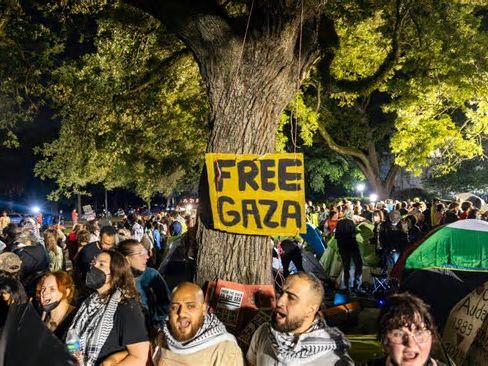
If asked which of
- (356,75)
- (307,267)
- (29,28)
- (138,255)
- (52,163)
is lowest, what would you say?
(307,267)

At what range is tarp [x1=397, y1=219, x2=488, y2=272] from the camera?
20.5 ft

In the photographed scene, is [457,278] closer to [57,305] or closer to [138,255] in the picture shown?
[138,255]

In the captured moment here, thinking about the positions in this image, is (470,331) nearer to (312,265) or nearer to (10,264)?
(10,264)

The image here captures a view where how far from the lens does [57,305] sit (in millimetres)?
4352

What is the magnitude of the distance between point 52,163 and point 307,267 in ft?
28.0

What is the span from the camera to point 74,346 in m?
3.64

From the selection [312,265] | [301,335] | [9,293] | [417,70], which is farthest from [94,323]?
[417,70]

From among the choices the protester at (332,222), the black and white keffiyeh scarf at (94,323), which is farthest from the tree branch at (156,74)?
the black and white keffiyeh scarf at (94,323)

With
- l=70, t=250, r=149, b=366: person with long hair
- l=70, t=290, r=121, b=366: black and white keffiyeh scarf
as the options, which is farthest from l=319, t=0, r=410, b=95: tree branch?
l=70, t=290, r=121, b=366: black and white keffiyeh scarf

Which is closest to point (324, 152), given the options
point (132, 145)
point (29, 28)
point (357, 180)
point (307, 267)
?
point (357, 180)

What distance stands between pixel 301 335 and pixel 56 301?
2.18 meters

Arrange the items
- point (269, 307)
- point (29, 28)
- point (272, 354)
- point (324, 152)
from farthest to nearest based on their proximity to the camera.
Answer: point (324, 152) < point (29, 28) < point (269, 307) < point (272, 354)

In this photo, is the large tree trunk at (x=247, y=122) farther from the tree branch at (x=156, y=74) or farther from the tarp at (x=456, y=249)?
the tree branch at (x=156, y=74)

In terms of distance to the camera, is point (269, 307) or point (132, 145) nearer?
point (269, 307)
